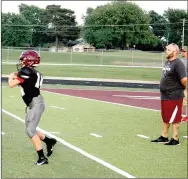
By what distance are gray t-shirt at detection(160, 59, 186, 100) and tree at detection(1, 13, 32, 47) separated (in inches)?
2669

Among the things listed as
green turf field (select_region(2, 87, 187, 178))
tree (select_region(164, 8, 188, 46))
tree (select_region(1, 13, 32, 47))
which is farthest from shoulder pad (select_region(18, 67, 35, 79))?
tree (select_region(164, 8, 188, 46))

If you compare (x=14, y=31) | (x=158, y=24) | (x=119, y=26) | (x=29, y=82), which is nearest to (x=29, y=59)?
(x=29, y=82)

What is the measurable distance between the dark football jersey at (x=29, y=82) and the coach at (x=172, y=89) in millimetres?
2618

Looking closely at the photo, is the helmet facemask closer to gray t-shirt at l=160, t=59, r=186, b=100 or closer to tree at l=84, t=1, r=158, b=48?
gray t-shirt at l=160, t=59, r=186, b=100

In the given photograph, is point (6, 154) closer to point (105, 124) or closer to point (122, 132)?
point (122, 132)

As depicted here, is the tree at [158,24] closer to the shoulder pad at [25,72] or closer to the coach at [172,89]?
the coach at [172,89]

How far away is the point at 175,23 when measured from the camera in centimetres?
10088

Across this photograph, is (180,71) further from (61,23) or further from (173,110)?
(61,23)

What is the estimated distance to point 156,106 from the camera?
14.8 metres

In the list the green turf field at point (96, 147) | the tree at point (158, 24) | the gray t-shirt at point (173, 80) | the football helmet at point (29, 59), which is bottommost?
the green turf field at point (96, 147)

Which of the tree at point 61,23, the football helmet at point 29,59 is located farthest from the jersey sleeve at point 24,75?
the tree at point 61,23

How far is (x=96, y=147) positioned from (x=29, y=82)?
190 centimetres

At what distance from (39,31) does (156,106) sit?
277 feet

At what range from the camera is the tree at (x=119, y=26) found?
9524 cm
